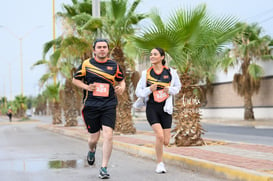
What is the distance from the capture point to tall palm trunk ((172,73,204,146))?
10133 mm

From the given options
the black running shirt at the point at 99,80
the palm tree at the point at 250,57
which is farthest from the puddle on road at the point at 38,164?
the palm tree at the point at 250,57

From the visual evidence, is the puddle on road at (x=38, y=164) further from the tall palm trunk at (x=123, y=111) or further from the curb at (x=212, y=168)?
the tall palm trunk at (x=123, y=111)

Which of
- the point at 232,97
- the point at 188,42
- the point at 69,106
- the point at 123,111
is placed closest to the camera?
the point at 188,42

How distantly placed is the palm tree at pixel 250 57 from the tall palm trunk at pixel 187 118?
17.4m

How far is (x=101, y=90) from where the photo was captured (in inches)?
260

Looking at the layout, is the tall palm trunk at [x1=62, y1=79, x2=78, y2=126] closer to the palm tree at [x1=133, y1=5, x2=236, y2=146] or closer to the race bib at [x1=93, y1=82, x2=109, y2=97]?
the palm tree at [x1=133, y1=5, x2=236, y2=146]

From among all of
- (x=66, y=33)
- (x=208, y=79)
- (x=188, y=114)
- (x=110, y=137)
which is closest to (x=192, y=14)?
(x=188, y=114)

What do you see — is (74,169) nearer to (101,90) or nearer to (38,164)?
(38,164)

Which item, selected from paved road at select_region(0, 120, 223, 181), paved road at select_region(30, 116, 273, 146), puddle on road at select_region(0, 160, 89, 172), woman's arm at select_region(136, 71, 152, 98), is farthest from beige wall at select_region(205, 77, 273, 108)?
woman's arm at select_region(136, 71, 152, 98)

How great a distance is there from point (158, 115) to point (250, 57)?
2218cm

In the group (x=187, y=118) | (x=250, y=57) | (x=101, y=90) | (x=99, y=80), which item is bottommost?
(x=187, y=118)

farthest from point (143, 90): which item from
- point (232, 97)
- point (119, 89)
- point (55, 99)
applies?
point (232, 97)

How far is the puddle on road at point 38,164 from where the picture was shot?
7871mm

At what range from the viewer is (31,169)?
771cm
